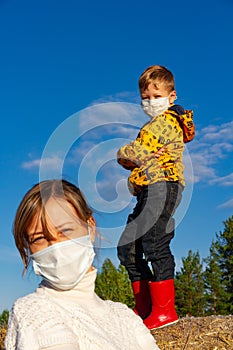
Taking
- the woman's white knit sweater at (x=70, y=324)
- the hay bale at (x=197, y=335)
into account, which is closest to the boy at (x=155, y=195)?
the hay bale at (x=197, y=335)

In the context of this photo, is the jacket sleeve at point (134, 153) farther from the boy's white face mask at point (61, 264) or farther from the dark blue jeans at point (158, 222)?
the boy's white face mask at point (61, 264)

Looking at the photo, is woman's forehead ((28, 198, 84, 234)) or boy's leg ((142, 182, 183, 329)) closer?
woman's forehead ((28, 198, 84, 234))

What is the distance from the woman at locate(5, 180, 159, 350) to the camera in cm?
205

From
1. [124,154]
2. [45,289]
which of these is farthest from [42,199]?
[124,154]

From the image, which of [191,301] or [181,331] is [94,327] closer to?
[181,331]

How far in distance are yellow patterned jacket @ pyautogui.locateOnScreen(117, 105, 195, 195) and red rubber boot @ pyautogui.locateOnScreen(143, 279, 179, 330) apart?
786 mm

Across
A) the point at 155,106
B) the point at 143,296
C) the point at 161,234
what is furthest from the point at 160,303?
the point at 155,106

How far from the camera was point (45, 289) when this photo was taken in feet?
7.21

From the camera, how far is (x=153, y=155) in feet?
16.0

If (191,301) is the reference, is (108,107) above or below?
below

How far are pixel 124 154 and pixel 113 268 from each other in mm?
7054

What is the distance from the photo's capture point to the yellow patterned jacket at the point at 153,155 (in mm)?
4844

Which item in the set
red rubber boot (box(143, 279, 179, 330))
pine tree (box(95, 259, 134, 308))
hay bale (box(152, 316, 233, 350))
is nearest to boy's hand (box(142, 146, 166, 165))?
red rubber boot (box(143, 279, 179, 330))

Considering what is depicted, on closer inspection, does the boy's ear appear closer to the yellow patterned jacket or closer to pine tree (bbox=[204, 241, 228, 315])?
the yellow patterned jacket
